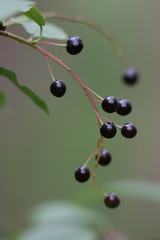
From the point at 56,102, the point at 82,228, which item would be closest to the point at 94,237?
the point at 82,228

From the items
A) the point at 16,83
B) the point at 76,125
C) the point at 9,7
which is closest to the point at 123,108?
the point at 16,83

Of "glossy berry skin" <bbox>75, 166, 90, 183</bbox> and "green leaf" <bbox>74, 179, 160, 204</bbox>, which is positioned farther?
"green leaf" <bbox>74, 179, 160, 204</bbox>

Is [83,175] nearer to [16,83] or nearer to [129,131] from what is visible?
[129,131]

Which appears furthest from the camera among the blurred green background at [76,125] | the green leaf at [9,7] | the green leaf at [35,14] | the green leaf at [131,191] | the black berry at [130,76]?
the blurred green background at [76,125]

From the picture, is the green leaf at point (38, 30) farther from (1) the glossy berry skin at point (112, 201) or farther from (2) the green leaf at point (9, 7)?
(1) the glossy berry skin at point (112, 201)

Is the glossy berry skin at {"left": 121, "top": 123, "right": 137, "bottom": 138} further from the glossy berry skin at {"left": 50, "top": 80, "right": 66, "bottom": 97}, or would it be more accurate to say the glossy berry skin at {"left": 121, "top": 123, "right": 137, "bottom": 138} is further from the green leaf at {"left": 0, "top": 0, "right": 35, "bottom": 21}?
the green leaf at {"left": 0, "top": 0, "right": 35, "bottom": 21}

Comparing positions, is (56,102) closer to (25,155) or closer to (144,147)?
(25,155)

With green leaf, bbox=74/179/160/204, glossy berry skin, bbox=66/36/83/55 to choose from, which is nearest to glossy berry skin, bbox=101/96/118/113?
glossy berry skin, bbox=66/36/83/55

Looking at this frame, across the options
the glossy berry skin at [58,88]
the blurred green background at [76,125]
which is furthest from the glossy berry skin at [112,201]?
the blurred green background at [76,125]
